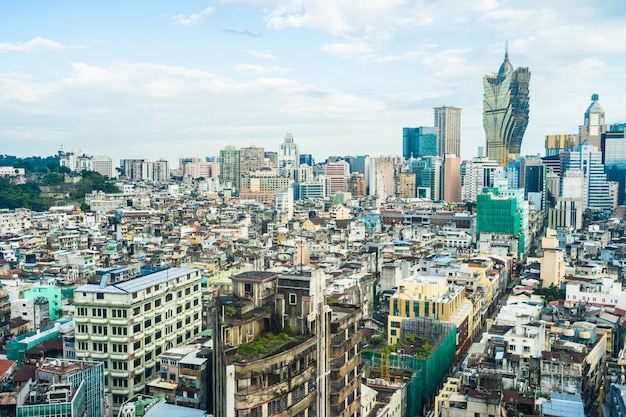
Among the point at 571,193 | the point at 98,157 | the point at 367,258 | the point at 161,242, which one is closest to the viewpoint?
the point at 367,258

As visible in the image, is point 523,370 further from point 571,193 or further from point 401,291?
point 571,193

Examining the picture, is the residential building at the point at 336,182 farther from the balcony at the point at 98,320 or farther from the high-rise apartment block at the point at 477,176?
the balcony at the point at 98,320

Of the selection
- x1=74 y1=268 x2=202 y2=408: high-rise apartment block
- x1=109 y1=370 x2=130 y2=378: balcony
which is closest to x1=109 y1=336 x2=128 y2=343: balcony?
x1=74 y1=268 x2=202 y2=408: high-rise apartment block

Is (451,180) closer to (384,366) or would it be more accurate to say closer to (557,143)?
(557,143)

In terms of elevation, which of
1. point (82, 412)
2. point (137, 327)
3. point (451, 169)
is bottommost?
point (82, 412)

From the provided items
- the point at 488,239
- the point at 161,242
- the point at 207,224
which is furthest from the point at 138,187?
the point at 488,239
